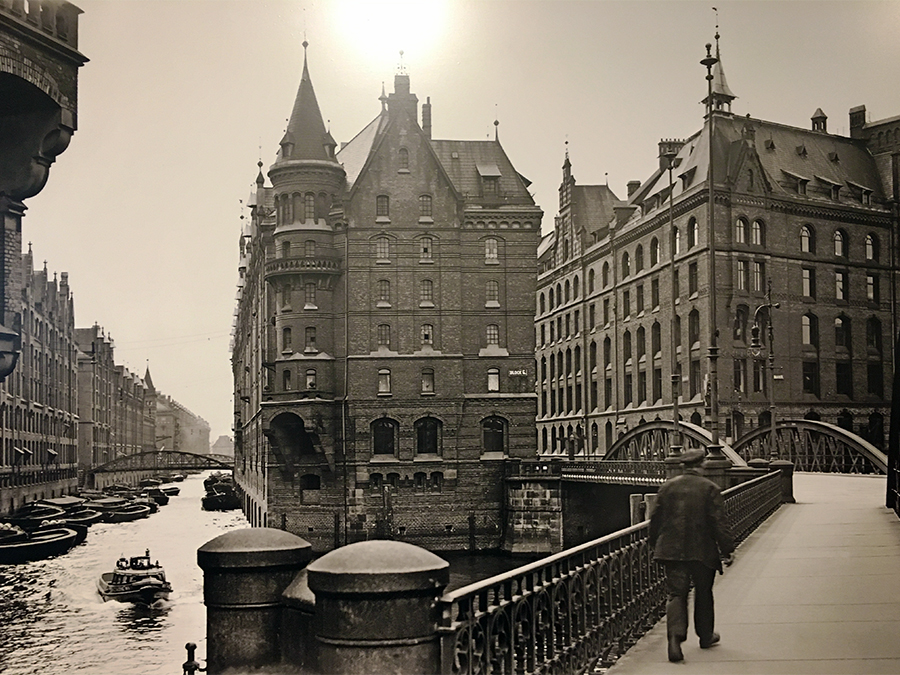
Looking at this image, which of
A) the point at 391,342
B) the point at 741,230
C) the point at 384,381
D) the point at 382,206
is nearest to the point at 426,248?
the point at 382,206

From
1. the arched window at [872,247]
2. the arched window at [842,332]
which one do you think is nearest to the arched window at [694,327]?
the arched window at [842,332]

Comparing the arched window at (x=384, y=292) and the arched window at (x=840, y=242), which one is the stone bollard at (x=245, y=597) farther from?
the arched window at (x=840, y=242)

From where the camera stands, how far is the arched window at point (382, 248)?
154 feet

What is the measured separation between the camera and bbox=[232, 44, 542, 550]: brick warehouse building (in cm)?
4562

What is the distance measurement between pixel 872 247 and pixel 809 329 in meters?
6.16

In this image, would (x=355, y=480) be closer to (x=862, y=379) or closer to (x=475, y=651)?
(x=862, y=379)

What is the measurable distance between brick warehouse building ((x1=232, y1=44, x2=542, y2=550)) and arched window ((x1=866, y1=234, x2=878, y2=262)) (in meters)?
18.2

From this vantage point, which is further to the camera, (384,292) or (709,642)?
(384,292)

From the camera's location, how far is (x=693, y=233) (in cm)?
5372

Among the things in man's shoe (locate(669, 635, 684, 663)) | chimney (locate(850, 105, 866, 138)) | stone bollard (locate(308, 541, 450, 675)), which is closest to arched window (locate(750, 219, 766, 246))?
chimney (locate(850, 105, 866, 138))

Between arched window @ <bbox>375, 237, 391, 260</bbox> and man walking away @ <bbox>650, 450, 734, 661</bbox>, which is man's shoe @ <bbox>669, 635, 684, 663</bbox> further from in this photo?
arched window @ <bbox>375, 237, 391, 260</bbox>

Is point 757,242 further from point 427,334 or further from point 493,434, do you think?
point 427,334

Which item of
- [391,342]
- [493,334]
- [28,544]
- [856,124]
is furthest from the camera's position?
[856,124]

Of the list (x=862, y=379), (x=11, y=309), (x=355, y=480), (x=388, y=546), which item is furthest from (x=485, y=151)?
(x=388, y=546)
